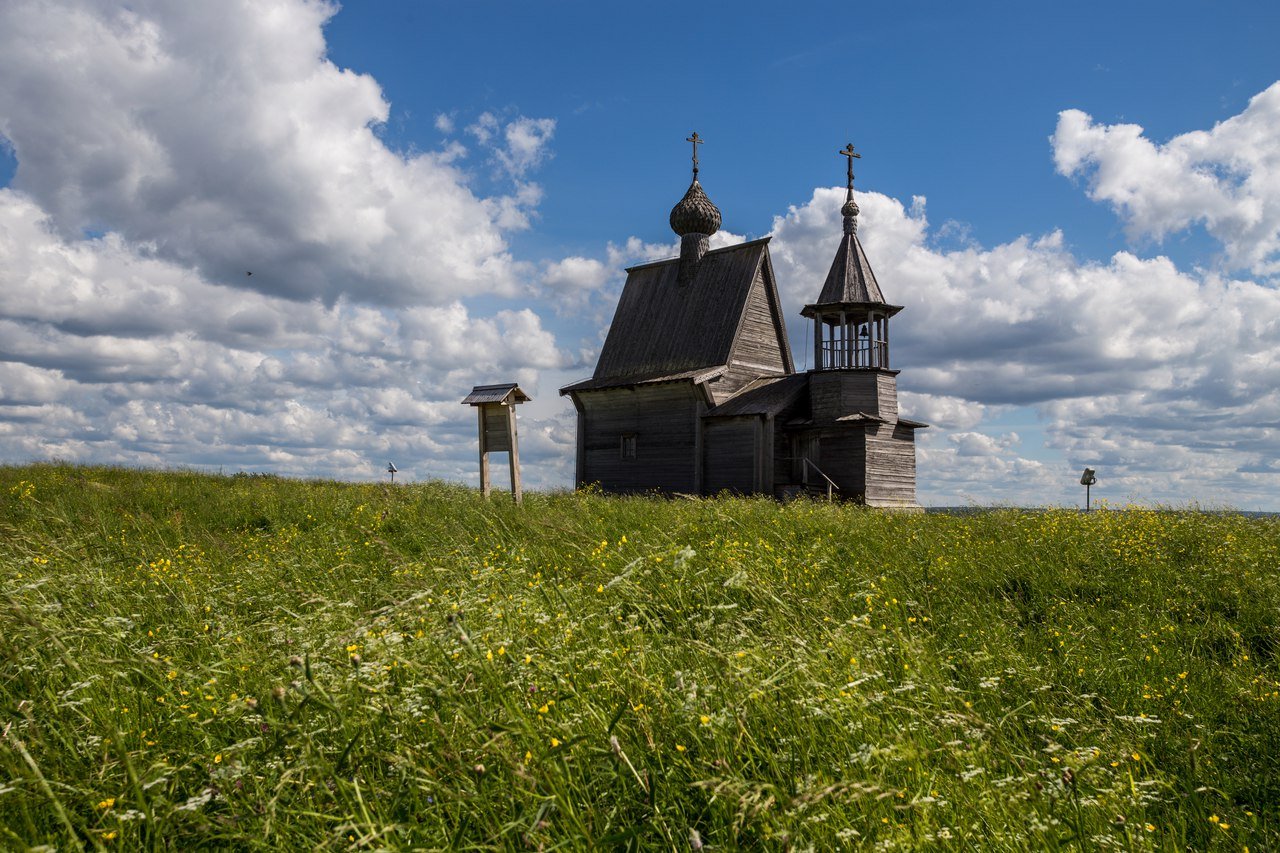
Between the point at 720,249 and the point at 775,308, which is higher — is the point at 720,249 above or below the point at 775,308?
above

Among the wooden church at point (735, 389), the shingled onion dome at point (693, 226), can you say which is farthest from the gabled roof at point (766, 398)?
the shingled onion dome at point (693, 226)

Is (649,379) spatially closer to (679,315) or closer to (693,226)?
(679,315)

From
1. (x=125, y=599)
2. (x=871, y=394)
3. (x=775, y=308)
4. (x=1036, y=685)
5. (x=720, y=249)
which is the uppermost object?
(x=720, y=249)

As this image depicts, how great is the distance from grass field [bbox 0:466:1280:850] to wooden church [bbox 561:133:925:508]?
14.5 m

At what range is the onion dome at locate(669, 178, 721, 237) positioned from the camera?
30984mm

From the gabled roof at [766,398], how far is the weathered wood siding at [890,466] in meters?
2.71

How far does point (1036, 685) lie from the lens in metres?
5.72

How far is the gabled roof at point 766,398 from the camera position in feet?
82.4

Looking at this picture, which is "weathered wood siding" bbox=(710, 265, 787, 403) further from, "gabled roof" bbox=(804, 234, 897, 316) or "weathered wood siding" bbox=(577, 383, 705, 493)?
"gabled roof" bbox=(804, 234, 897, 316)

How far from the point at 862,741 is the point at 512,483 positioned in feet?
41.0

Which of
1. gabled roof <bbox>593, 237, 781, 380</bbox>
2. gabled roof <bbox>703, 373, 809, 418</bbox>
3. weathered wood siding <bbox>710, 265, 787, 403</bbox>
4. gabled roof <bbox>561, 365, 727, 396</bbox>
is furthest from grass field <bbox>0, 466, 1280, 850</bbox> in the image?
gabled roof <bbox>593, 237, 781, 380</bbox>

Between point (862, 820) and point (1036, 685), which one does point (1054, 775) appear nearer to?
point (862, 820)

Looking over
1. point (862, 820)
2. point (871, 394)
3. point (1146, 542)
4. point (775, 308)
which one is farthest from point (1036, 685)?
point (775, 308)

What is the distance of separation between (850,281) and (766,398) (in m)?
4.56
